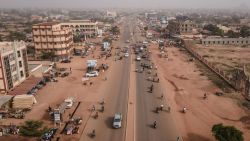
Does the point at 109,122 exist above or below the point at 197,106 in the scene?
below

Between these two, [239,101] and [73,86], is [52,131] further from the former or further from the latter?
[239,101]

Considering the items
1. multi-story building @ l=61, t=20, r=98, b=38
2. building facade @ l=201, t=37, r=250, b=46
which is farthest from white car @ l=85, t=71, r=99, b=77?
multi-story building @ l=61, t=20, r=98, b=38

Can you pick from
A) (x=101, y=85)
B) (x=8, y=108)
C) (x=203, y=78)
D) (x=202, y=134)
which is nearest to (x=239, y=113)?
(x=202, y=134)

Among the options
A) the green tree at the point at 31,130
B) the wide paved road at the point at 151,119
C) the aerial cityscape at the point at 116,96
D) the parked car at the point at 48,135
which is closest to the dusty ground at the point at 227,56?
the aerial cityscape at the point at 116,96

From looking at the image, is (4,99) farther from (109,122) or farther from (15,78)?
(109,122)

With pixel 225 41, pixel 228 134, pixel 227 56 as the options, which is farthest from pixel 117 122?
pixel 225 41
